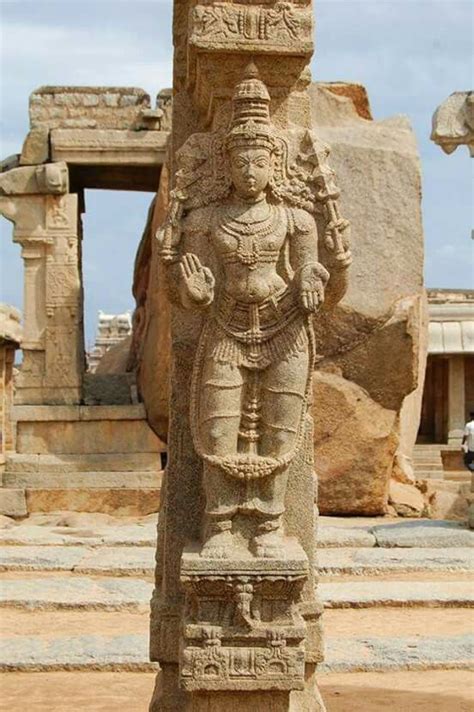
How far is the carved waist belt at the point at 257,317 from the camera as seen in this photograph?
13.7ft

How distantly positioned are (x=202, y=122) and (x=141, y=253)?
10590mm

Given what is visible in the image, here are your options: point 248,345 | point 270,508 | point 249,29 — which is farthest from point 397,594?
point 249,29

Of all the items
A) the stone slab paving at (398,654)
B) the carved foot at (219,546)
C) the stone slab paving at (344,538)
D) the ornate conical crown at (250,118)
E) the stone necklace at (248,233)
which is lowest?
the stone slab paving at (398,654)

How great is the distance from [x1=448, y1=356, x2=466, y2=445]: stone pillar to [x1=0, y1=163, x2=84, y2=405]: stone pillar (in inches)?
562

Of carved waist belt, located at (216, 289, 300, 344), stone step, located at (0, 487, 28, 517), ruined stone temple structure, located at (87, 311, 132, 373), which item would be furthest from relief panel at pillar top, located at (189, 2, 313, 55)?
ruined stone temple structure, located at (87, 311, 132, 373)

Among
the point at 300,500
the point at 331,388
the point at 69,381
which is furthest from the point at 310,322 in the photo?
the point at 69,381

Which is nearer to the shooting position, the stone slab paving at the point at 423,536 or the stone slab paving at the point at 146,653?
the stone slab paving at the point at 146,653

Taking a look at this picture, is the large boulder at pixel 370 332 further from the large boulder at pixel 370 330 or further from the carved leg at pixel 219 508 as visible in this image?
the carved leg at pixel 219 508

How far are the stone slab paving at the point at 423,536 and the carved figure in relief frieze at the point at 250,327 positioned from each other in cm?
578

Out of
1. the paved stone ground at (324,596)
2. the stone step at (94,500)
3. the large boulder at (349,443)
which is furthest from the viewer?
the stone step at (94,500)

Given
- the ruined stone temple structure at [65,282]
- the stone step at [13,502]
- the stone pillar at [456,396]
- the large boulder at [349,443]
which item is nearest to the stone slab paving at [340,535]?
the large boulder at [349,443]

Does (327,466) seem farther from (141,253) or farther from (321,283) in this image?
(321,283)

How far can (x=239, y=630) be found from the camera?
401 centimetres

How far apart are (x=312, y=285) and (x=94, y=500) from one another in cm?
870
